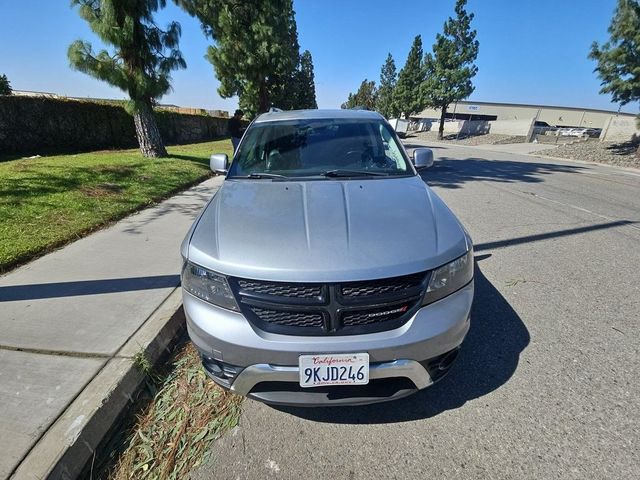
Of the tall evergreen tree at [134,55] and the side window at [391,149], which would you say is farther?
the tall evergreen tree at [134,55]

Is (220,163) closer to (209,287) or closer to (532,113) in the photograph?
(209,287)

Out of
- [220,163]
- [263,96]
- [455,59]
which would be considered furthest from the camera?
[455,59]

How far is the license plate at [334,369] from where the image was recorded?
1.61 m

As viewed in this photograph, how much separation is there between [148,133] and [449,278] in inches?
428

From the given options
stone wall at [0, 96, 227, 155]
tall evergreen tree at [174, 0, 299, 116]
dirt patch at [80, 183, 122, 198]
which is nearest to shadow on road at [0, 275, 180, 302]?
dirt patch at [80, 183, 122, 198]

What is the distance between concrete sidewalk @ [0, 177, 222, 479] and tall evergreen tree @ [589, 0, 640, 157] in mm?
20537

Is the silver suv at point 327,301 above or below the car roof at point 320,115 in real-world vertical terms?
below

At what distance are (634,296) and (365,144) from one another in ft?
9.91

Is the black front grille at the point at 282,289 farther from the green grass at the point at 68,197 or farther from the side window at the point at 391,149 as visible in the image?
the green grass at the point at 68,197

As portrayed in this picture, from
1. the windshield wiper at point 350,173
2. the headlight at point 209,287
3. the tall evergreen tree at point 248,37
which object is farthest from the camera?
the tall evergreen tree at point 248,37

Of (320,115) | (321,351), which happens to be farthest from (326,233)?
(320,115)

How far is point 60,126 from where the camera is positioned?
1289 centimetres

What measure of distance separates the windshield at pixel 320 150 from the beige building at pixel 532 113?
74080 millimetres

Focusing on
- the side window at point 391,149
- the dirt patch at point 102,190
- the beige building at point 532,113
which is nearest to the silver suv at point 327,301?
the side window at point 391,149
